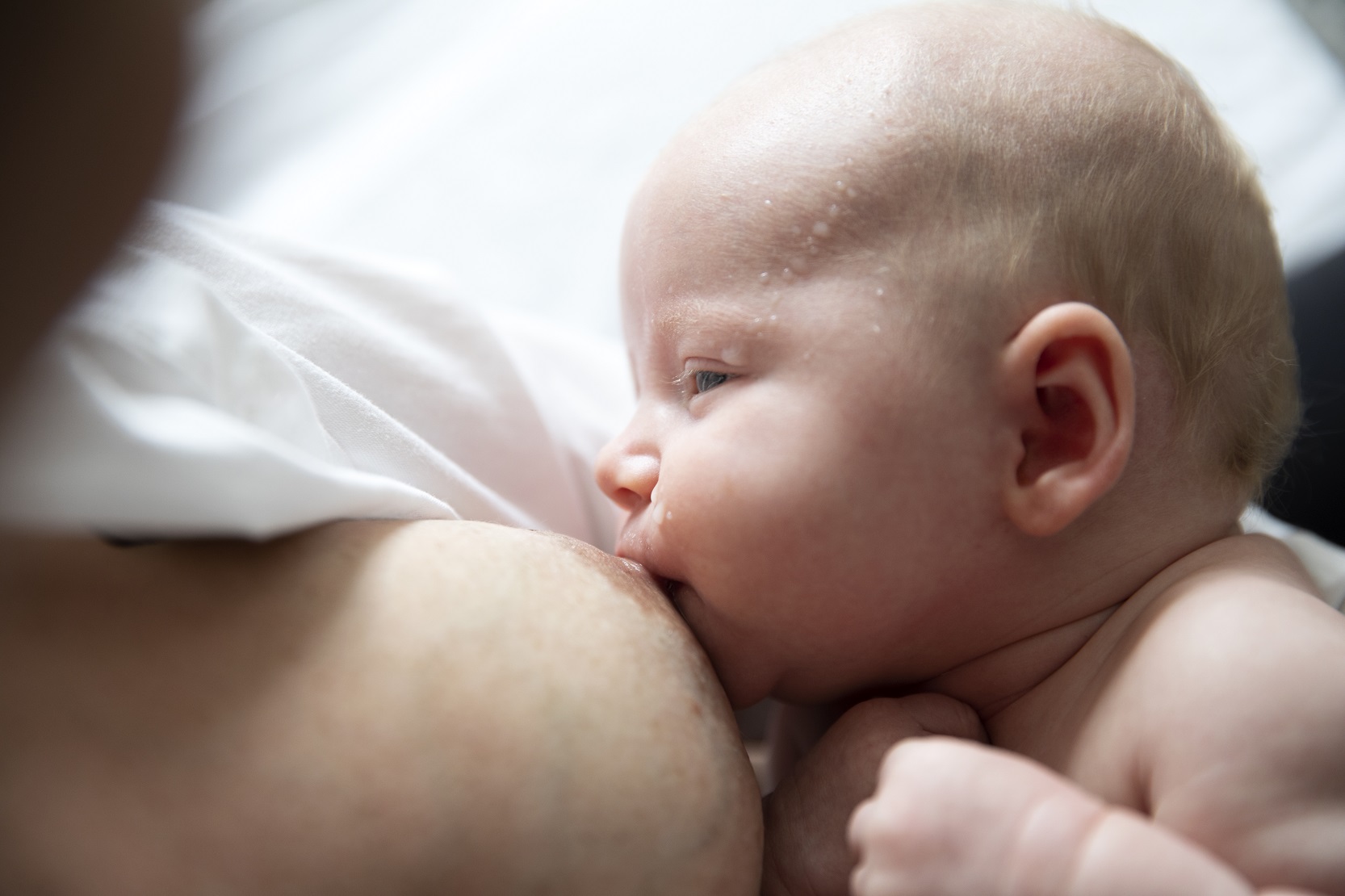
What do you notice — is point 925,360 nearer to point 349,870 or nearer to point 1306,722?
point 1306,722

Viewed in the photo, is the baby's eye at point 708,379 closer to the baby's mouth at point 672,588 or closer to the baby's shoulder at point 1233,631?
the baby's mouth at point 672,588

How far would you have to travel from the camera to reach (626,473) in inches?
34.8

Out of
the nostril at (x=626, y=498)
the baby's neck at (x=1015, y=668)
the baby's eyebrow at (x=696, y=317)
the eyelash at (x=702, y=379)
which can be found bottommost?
the baby's neck at (x=1015, y=668)

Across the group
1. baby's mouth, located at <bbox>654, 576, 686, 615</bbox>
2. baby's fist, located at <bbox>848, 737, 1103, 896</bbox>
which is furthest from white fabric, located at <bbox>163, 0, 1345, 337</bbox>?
baby's fist, located at <bbox>848, 737, 1103, 896</bbox>

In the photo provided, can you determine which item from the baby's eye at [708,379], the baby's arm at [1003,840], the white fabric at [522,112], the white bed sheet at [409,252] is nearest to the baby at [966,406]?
the baby's eye at [708,379]

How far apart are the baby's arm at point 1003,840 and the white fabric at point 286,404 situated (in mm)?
411

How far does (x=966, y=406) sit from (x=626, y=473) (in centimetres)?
30

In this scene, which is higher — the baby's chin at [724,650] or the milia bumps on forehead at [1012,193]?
the milia bumps on forehead at [1012,193]

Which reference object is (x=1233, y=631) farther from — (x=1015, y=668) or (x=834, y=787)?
(x=834, y=787)

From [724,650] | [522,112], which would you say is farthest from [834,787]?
[522,112]

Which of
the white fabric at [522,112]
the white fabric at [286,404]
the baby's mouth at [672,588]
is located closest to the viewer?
the white fabric at [286,404]

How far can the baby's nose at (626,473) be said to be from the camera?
875 mm

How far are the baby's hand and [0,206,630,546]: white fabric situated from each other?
36cm

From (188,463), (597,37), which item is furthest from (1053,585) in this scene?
(597,37)
